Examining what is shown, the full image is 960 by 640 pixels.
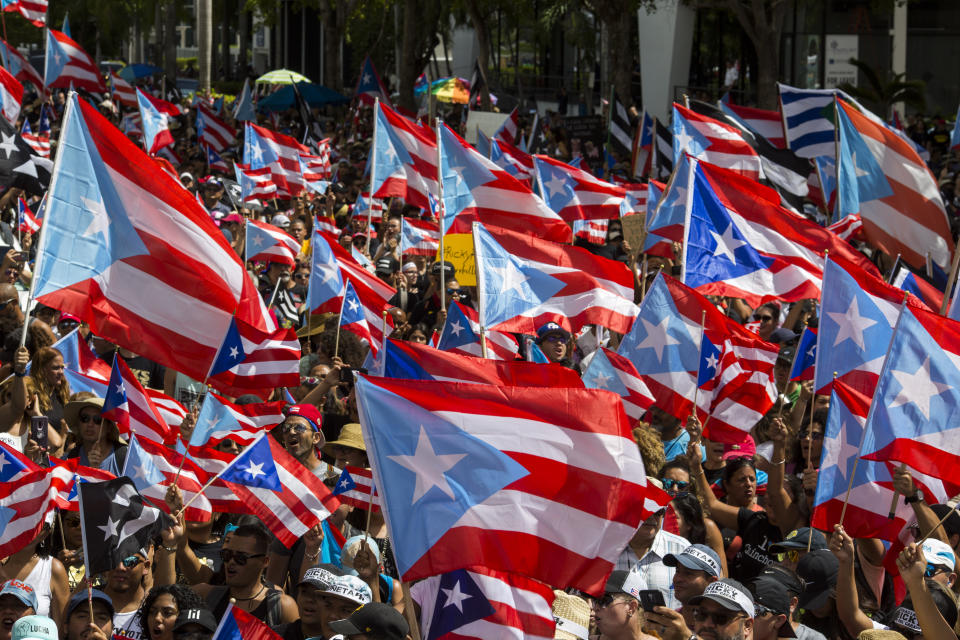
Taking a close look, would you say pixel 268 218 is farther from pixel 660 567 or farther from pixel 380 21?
pixel 380 21

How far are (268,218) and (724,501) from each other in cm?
1099

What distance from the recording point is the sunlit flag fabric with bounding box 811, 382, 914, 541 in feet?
22.9

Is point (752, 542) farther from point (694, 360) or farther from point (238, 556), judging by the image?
point (238, 556)

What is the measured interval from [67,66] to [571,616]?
17.9m

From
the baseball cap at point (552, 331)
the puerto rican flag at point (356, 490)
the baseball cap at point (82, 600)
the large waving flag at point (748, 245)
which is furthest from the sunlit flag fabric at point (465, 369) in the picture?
the large waving flag at point (748, 245)

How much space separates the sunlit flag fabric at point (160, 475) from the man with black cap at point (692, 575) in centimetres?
245

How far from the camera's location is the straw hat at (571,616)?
6.13m

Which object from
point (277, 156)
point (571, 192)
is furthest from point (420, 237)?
point (277, 156)

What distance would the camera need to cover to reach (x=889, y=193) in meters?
11.8

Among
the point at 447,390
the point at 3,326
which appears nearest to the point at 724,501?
the point at 447,390

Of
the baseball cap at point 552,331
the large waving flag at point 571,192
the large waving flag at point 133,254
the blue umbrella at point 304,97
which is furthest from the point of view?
the blue umbrella at point 304,97

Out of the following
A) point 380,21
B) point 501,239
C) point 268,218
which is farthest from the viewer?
point 380,21

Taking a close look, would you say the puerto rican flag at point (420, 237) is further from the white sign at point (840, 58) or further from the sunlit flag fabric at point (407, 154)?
the white sign at point (840, 58)

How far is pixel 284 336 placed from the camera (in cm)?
909
